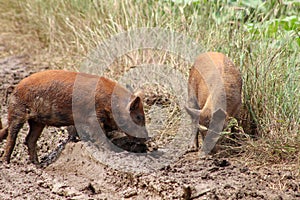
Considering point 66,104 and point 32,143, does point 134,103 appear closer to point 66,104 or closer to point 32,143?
point 66,104

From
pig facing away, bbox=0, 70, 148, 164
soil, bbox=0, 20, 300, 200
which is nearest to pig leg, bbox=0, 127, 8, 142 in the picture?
pig facing away, bbox=0, 70, 148, 164

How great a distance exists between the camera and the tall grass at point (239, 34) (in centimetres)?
717

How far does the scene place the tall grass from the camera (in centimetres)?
717

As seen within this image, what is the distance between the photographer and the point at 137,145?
7.58 m

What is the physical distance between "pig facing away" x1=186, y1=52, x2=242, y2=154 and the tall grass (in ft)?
1.10

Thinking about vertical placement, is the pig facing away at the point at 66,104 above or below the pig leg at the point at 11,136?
above

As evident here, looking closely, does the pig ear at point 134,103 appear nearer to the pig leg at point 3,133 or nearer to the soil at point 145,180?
the soil at point 145,180

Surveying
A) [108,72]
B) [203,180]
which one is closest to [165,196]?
[203,180]

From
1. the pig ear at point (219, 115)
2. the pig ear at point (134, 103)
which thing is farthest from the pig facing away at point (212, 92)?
the pig ear at point (134, 103)

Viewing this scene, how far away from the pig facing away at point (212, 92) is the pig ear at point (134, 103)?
60 cm

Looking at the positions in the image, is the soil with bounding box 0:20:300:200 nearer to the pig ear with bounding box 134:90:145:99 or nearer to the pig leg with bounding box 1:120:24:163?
the pig leg with bounding box 1:120:24:163

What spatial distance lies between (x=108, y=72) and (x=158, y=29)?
3.34 feet

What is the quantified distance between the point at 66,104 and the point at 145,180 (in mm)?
1601

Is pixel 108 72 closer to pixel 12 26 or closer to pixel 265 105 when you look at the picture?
pixel 265 105
